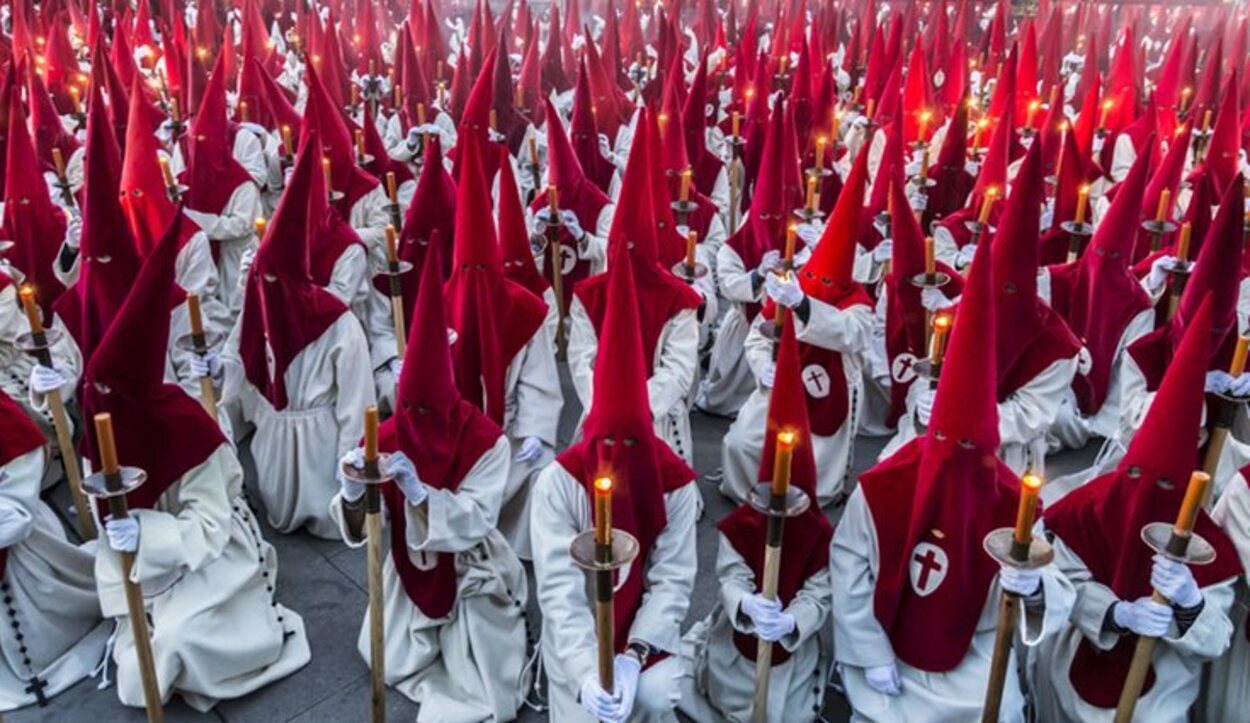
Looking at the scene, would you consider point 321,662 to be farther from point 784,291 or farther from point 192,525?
point 784,291

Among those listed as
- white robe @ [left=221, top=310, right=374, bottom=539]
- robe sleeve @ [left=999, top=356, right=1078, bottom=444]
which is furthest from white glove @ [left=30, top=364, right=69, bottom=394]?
robe sleeve @ [left=999, top=356, right=1078, bottom=444]

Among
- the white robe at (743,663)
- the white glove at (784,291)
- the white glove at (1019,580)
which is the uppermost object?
the white glove at (784,291)

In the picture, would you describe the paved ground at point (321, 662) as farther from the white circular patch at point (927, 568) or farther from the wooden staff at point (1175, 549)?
the wooden staff at point (1175, 549)

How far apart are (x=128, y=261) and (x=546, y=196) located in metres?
2.96

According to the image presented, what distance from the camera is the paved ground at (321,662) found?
431cm

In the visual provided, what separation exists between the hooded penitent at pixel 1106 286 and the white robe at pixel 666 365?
2454mm

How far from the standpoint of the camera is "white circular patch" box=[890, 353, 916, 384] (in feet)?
20.9

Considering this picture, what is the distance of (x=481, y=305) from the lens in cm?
521

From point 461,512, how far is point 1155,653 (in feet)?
8.52

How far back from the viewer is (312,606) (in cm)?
503

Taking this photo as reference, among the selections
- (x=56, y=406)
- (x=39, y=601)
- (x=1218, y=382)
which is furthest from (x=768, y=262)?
(x=39, y=601)

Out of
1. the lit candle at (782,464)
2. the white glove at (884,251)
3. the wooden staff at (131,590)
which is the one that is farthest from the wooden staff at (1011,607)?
the white glove at (884,251)

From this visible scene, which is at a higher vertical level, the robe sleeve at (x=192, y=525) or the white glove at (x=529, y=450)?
the robe sleeve at (x=192, y=525)

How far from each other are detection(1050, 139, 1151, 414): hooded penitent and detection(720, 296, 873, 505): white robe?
58.1 inches
